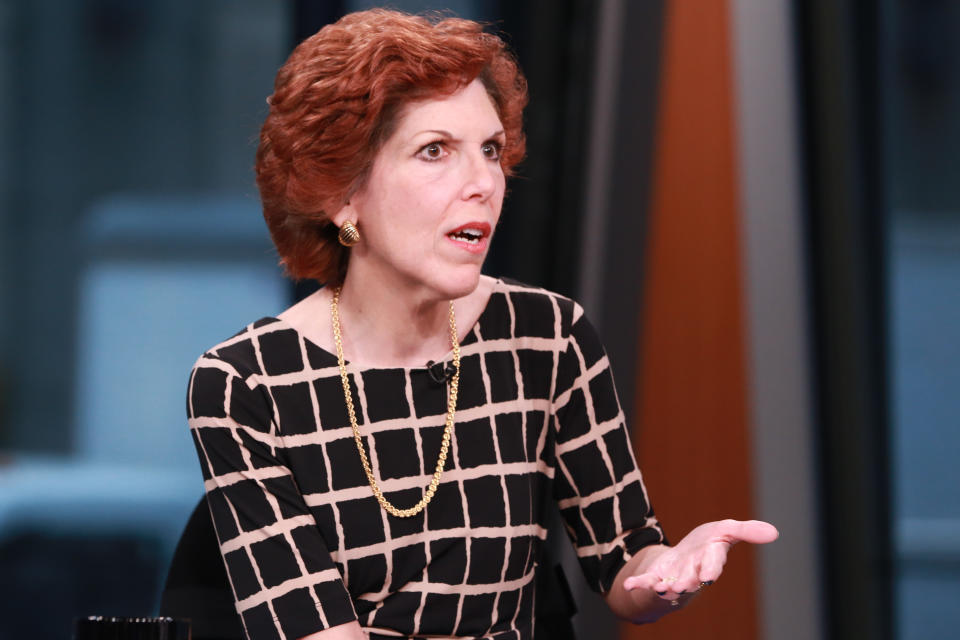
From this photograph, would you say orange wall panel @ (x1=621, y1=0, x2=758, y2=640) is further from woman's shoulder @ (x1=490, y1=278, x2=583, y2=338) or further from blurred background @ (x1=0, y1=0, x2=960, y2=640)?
woman's shoulder @ (x1=490, y1=278, x2=583, y2=338)

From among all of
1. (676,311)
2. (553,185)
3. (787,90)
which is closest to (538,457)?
(676,311)

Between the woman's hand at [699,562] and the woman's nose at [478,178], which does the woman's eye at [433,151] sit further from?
the woman's hand at [699,562]

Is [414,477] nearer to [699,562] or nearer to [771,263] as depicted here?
[699,562]

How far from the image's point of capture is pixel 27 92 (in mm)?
4262

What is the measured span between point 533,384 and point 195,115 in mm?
3024

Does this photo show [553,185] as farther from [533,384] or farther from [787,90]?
[533,384]

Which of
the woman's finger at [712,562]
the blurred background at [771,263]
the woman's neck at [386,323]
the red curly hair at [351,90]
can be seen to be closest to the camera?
the woman's finger at [712,562]

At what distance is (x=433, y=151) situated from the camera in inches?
56.5

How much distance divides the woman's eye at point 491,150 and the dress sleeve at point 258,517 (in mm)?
434

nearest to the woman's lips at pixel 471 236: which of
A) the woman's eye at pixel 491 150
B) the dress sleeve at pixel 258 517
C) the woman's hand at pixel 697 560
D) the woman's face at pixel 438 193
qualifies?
the woman's face at pixel 438 193

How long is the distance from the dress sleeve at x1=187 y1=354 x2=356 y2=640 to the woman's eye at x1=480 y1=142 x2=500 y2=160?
43cm

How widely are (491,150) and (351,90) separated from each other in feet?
0.68

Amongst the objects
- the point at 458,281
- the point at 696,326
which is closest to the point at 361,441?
the point at 458,281

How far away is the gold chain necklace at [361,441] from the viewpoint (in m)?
1.49
